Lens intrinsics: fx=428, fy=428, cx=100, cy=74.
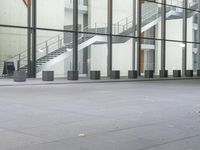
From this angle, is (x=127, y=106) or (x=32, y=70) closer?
(x=127, y=106)

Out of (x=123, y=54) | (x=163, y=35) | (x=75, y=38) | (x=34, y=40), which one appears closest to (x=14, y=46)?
(x=34, y=40)

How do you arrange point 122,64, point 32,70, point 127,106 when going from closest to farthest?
point 127,106 < point 32,70 < point 122,64

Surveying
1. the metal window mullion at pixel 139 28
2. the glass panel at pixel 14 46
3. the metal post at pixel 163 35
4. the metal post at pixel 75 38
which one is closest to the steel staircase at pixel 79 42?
the glass panel at pixel 14 46

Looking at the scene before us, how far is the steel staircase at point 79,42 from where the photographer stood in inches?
1320

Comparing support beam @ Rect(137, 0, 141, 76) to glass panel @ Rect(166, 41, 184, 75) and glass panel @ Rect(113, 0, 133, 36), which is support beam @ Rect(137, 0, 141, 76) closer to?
glass panel @ Rect(113, 0, 133, 36)

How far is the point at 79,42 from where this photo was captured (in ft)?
116

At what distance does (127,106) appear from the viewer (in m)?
13.9

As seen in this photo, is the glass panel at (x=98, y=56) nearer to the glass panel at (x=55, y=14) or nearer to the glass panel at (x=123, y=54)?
the glass panel at (x=123, y=54)

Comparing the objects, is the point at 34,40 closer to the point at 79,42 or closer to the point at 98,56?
the point at 79,42

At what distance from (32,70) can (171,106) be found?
19.2 meters

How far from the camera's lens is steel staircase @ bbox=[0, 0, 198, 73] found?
110 ft

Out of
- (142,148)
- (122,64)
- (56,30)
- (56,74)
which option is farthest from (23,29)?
(142,148)

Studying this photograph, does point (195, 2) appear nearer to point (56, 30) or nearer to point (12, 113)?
point (56, 30)

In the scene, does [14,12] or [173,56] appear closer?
A: [14,12]
